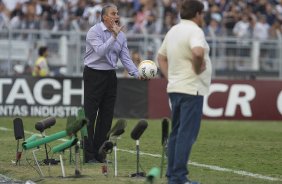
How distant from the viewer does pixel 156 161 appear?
45.2 ft

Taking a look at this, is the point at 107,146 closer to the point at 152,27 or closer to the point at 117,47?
the point at 117,47

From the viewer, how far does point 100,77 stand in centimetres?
1354

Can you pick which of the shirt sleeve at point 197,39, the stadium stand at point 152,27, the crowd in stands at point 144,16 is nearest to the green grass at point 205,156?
the shirt sleeve at point 197,39

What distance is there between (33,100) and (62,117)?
0.93 metres

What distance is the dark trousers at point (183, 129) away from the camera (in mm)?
10086

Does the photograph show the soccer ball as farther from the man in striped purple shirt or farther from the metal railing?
the metal railing

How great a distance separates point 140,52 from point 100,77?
13804 millimetres

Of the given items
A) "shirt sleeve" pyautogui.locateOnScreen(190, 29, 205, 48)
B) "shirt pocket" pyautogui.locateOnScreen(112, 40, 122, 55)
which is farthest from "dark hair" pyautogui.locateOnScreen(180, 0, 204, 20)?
"shirt pocket" pyautogui.locateOnScreen(112, 40, 122, 55)

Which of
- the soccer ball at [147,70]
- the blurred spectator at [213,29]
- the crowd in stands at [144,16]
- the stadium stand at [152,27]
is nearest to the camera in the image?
the soccer ball at [147,70]

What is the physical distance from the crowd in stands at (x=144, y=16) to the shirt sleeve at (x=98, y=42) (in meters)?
13.7

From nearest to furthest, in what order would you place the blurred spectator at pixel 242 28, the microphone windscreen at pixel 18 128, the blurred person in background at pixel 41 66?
the microphone windscreen at pixel 18 128
the blurred person in background at pixel 41 66
the blurred spectator at pixel 242 28

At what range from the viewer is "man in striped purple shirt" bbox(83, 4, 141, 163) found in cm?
1339

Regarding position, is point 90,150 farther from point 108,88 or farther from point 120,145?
point 120,145

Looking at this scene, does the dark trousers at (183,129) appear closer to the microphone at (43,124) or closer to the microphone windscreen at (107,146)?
the microphone windscreen at (107,146)
